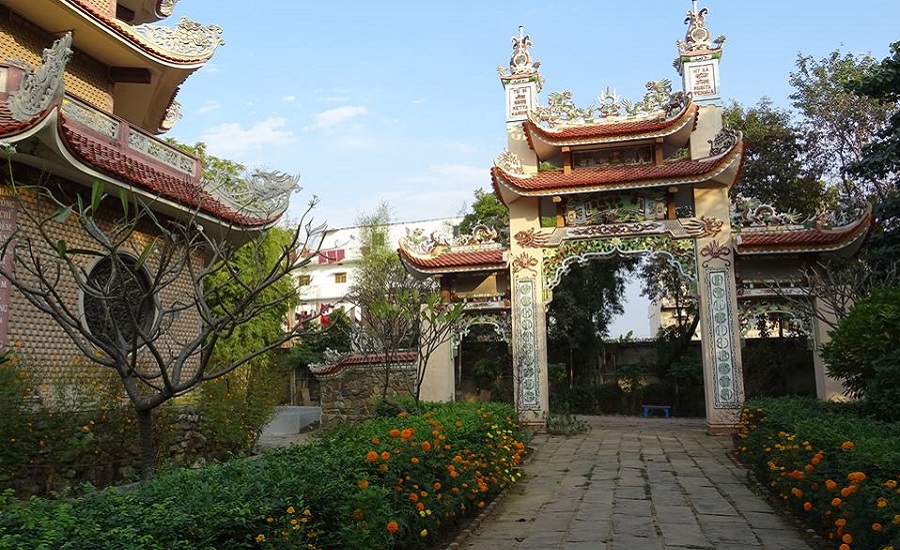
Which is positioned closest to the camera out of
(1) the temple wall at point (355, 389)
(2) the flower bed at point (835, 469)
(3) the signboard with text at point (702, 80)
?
(2) the flower bed at point (835, 469)

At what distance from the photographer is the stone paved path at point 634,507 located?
515cm

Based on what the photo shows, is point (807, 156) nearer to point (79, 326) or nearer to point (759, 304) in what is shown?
point (759, 304)

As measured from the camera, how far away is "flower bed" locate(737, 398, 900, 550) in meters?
3.64

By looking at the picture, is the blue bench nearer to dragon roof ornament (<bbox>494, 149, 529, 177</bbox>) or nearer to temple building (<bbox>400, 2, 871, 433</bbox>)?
temple building (<bbox>400, 2, 871, 433</bbox>)

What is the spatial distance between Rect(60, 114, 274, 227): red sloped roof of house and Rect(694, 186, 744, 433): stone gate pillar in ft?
27.4

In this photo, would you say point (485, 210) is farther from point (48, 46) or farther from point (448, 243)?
point (48, 46)

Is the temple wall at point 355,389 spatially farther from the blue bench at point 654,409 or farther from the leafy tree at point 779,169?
the leafy tree at point 779,169

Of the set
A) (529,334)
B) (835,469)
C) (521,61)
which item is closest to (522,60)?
(521,61)

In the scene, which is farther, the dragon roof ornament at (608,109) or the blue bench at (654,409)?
the blue bench at (654,409)

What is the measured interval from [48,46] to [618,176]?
982cm

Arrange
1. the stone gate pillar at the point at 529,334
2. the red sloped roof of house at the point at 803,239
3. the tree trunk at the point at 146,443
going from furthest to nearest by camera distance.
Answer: the stone gate pillar at the point at 529,334 → the red sloped roof of house at the point at 803,239 → the tree trunk at the point at 146,443

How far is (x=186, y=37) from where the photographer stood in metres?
10.0

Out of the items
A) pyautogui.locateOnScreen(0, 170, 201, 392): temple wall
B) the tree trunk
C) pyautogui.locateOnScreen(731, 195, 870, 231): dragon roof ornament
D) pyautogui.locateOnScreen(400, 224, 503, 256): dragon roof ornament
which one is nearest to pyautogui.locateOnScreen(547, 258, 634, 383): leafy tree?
pyautogui.locateOnScreen(400, 224, 503, 256): dragon roof ornament

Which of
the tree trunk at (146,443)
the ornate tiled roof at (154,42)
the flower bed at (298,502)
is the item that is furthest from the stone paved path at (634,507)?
the ornate tiled roof at (154,42)
